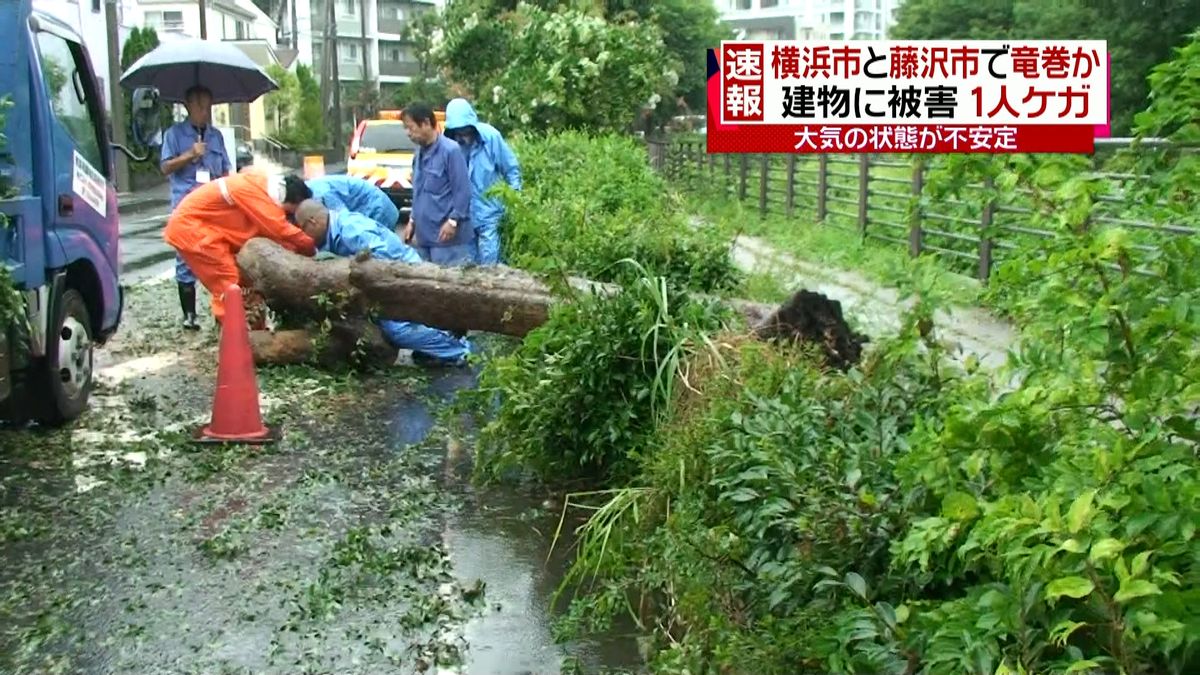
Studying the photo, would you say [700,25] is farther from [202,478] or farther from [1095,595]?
[1095,595]

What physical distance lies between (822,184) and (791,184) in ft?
5.44

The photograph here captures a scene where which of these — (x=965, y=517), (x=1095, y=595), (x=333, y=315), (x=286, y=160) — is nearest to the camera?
(x=1095, y=595)

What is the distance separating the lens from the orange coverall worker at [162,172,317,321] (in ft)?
31.7

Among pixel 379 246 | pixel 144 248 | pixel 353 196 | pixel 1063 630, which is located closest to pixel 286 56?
pixel 144 248

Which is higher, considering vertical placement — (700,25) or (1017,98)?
(700,25)

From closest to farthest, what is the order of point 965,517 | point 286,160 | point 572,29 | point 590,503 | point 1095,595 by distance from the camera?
point 1095,595, point 965,517, point 590,503, point 572,29, point 286,160

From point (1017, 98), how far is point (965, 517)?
10.8 feet

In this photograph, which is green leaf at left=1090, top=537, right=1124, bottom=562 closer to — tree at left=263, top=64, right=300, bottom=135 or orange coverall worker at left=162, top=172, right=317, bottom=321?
orange coverall worker at left=162, top=172, right=317, bottom=321

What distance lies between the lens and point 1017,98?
230 inches

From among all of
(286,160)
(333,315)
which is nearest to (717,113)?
(333,315)

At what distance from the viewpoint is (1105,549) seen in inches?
102

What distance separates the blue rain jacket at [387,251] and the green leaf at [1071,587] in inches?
283

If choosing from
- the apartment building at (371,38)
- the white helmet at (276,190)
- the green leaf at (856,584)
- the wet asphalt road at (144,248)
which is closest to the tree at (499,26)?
the wet asphalt road at (144,248)

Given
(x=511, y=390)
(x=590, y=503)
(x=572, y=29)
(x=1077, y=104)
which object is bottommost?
(x=590, y=503)
